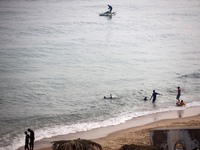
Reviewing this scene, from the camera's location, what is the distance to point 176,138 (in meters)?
10.2

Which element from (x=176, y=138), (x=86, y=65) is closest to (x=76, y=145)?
(x=176, y=138)

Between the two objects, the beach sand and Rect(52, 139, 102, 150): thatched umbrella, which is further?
the beach sand

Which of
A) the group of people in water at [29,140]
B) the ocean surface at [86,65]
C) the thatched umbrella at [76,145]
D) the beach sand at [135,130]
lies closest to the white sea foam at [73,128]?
the ocean surface at [86,65]

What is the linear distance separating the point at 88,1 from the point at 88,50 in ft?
150

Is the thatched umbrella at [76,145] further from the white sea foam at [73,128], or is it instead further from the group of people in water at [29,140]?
the white sea foam at [73,128]

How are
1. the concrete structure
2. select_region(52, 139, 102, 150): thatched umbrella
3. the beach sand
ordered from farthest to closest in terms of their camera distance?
the beach sand → select_region(52, 139, 102, 150): thatched umbrella → the concrete structure

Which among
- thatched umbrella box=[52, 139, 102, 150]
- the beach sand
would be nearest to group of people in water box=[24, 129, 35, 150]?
the beach sand

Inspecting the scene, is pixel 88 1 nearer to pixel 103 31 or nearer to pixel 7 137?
pixel 103 31

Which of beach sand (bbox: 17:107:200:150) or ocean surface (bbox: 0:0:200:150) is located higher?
ocean surface (bbox: 0:0:200:150)

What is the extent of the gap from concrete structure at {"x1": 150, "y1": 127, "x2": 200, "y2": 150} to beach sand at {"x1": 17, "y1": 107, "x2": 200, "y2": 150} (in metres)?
2.50

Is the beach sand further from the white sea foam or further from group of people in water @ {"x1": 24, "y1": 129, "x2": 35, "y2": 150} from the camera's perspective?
group of people in water @ {"x1": 24, "y1": 129, "x2": 35, "y2": 150}

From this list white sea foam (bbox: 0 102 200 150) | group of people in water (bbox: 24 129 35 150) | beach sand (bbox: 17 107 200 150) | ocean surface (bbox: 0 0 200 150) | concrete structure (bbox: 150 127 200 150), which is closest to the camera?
concrete structure (bbox: 150 127 200 150)

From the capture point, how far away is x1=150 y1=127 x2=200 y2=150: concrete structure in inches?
392

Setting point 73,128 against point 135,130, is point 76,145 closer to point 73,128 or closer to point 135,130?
point 135,130
